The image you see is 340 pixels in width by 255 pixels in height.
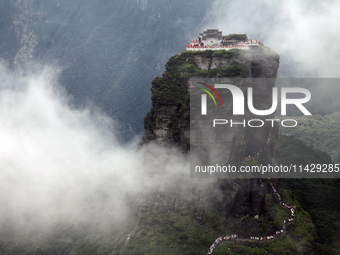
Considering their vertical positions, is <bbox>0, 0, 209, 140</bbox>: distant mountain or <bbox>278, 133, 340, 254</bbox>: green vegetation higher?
<bbox>0, 0, 209, 140</bbox>: distant mountain

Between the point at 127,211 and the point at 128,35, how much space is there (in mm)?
71095

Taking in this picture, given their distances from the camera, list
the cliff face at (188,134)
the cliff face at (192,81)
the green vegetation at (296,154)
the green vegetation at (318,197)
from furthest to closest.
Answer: the green vegetation at (296,154)
the green vegetation at (318,197)
the cliff face at (192,81)
the cliff face at (188,134)

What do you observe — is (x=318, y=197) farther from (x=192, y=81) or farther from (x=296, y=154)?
(x=192, y=81)

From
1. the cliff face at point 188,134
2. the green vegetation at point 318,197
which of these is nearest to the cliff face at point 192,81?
the cliff face at point 188,134

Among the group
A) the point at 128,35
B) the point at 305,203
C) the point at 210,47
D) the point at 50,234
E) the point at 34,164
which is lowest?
the point at 50,234

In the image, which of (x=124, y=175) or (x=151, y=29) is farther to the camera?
(x=151, y=29)

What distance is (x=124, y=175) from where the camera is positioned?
99.6 m

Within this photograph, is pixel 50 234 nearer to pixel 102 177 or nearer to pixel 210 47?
pixel 102 177

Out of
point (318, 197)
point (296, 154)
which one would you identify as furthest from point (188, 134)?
point (296, 154)

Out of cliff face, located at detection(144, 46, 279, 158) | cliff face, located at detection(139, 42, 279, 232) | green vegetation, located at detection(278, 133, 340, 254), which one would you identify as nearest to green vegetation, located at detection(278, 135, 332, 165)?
green vegetation, located at detection(278, 133, 340, 254)

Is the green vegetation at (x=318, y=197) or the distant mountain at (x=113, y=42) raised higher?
the distant mountain at (x=113, y=42)

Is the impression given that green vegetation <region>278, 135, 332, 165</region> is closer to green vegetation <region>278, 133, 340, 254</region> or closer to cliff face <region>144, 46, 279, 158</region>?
Answer: green vegetation <region>278, 133, 340, 254</region>

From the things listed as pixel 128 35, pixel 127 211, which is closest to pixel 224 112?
pixel 127 211

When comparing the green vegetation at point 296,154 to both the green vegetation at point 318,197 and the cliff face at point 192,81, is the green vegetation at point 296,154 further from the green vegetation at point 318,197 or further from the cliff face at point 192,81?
the cliff face at point 192,81
